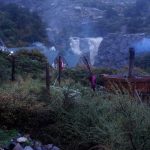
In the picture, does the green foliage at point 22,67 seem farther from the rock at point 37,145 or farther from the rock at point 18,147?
the rock at point 18,147

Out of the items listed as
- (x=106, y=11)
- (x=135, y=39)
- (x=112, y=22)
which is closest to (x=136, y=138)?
(x=135, y=39)

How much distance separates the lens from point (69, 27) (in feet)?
203

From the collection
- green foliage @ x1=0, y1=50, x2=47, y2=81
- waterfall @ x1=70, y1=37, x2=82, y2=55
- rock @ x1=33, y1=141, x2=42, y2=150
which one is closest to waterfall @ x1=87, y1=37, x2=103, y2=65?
waterfall @ x1=70, y1=37, x2=82, y2=55

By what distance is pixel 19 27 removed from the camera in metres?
52.4

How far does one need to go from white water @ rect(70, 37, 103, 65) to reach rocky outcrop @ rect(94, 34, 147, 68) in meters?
1.27

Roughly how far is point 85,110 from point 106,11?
55.7 metres

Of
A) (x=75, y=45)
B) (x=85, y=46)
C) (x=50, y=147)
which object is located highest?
(x=75, y=45)

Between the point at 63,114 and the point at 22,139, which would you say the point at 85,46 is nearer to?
the point at 63,114

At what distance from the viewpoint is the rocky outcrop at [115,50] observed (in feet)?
132

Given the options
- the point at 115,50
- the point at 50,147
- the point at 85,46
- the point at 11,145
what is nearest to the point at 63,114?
the point at 50,147

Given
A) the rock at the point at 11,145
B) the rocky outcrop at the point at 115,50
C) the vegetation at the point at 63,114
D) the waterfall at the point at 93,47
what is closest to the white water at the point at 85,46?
the waterfall at the point at 93,47

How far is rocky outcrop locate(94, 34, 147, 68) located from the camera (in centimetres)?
4009

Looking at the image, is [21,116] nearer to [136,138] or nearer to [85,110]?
[85,110]

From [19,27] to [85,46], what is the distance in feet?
22.7
